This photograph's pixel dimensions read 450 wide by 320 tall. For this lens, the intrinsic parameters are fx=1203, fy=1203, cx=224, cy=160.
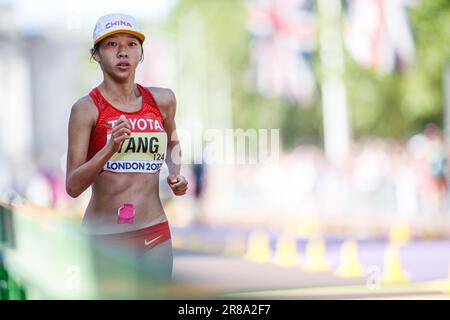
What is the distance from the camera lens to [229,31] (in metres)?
45.2

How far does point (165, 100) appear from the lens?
4824 mm

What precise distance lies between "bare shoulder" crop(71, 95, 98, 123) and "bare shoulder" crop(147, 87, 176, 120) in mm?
275

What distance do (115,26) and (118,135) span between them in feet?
1.55

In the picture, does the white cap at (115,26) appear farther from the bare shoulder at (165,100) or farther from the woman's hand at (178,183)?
the woman's hand at (178,183)

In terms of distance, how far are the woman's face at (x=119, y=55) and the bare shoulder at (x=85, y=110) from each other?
0.48 ft

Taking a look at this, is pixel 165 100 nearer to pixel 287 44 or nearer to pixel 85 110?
pixel 85 110

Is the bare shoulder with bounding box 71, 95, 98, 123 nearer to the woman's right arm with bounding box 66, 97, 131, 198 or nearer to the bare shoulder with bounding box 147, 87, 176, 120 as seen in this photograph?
the woman's right arm with bounding box 66, 97, 131, 198

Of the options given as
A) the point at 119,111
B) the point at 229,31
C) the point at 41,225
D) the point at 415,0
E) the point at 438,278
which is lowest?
the point at 438,278

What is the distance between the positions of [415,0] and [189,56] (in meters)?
26.8

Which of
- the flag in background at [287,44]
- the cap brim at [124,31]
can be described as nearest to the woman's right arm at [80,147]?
the cap brim at [124,31]

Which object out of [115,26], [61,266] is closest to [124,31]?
[115,26]

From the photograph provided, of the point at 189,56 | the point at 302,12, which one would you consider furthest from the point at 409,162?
the point at 189,56
